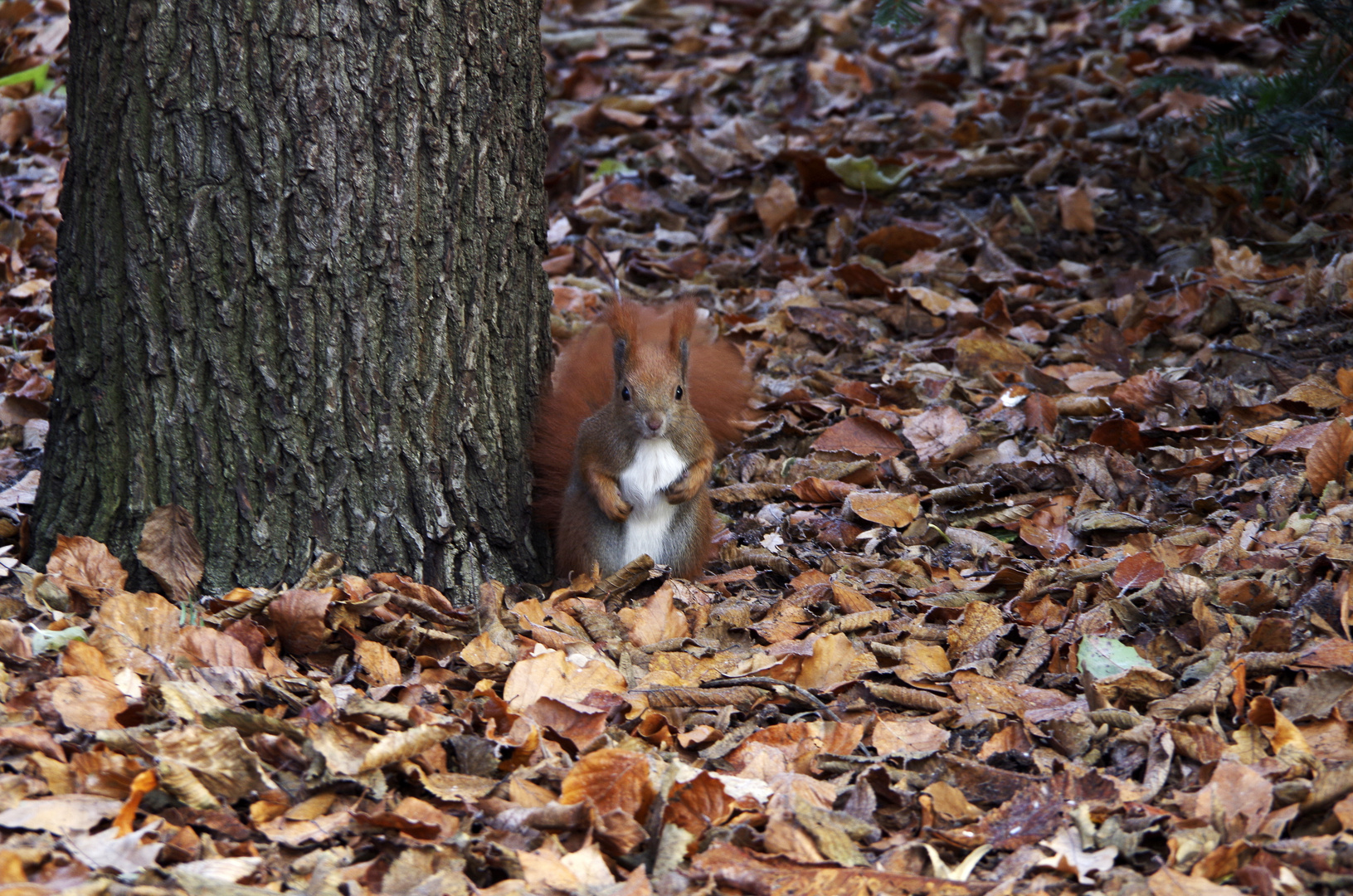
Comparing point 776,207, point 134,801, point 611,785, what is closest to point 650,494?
point 611,785

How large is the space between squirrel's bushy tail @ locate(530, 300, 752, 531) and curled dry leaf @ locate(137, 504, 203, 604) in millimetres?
794

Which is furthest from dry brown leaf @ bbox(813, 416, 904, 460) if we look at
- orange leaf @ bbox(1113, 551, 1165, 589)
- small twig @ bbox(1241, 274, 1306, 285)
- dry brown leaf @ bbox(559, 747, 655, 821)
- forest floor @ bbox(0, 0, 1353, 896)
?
dry brown leaf @ bbox(559, 747, 655, 821)

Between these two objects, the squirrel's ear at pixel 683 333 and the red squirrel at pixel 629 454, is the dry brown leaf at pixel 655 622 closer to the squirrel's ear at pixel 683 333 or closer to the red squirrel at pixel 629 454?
the red squirrel at pixel 629 454

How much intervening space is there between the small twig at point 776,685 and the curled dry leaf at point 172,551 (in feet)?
3.54

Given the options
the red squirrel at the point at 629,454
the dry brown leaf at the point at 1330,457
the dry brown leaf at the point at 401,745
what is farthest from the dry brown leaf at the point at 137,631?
the dry brown leaf at the point at 1330,457

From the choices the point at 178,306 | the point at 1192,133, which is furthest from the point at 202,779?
the point at 1192,133

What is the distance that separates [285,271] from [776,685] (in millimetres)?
1269

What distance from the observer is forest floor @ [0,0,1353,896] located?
73.1 inches

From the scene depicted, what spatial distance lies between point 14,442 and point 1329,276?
3.87 meters

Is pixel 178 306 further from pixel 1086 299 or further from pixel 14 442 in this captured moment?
pixel 1086 299

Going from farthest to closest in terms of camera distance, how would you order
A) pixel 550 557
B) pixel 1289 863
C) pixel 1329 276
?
pixel 1329 276, pixel 550 557, pixel 1289 863

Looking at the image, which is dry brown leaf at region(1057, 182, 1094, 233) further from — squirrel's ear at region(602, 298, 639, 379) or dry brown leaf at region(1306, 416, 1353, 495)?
squirrel's ear at region(602, 298, 639, 379)

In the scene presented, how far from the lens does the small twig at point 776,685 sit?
2.26 m

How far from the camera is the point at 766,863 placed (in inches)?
73.4
